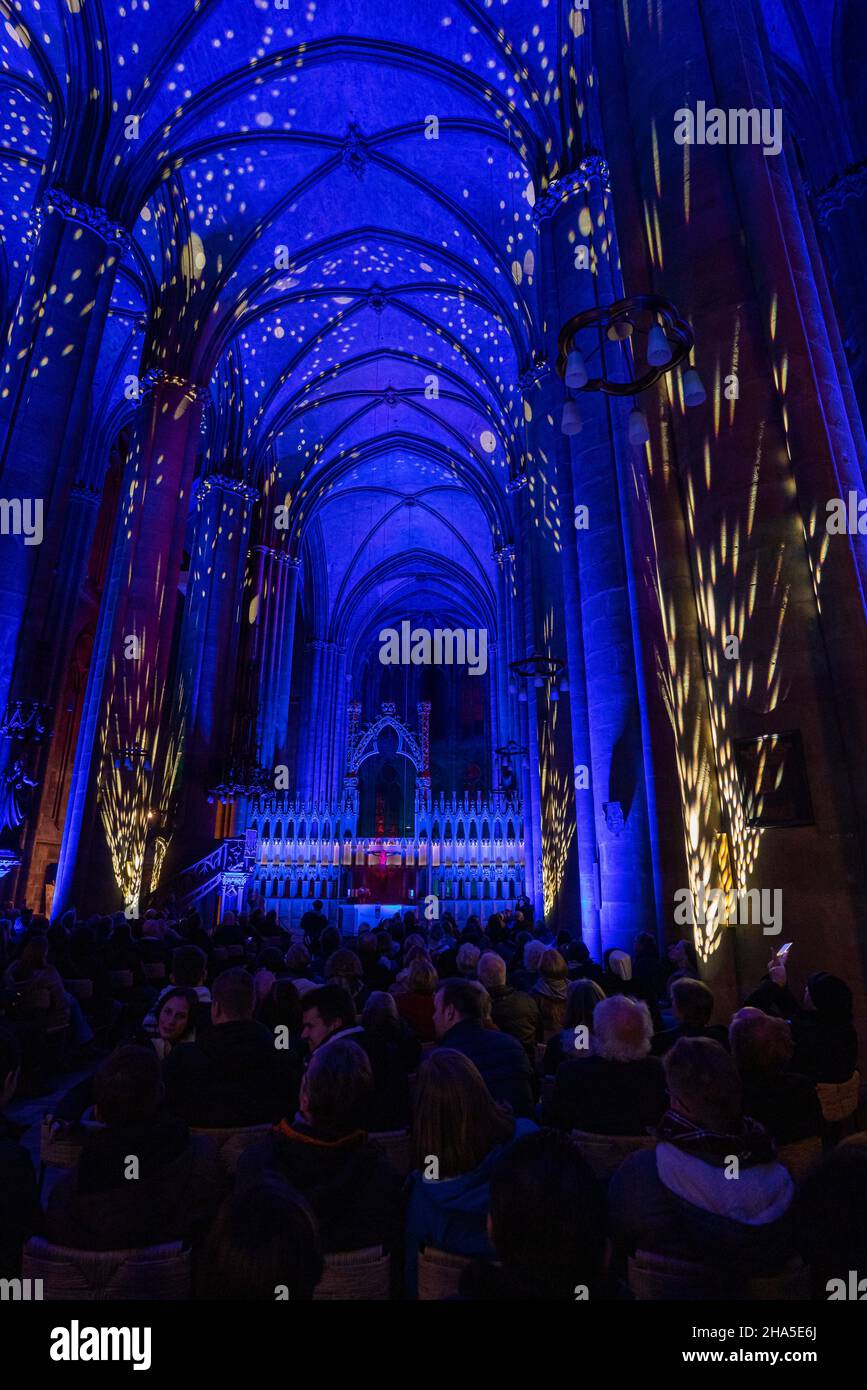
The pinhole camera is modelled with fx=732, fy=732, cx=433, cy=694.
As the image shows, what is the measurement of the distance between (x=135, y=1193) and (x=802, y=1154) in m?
2.25

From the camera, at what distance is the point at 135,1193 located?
1961 mm

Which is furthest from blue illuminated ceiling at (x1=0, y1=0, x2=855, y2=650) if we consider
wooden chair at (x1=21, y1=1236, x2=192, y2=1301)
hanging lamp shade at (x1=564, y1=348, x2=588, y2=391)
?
wooden chair at (x1=21, y1=1236, x2=192, y2=1301)

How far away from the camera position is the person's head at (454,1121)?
203 cm

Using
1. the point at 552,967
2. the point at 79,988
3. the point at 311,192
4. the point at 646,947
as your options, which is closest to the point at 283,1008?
the point at 552,967

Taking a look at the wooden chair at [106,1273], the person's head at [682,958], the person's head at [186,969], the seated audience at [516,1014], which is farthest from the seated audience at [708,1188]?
the person's head at [682,958]

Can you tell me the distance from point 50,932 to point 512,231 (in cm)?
1704

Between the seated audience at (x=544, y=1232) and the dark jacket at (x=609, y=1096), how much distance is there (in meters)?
1.35

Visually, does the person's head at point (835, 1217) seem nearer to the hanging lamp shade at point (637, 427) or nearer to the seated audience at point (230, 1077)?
the seated audience at point (230, 1077)

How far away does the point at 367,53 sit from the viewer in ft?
47.3

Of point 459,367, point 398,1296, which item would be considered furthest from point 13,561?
point 459,367

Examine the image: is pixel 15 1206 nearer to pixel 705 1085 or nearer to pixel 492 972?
pixel 705 1085

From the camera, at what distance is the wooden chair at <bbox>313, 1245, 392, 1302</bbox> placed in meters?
1.83

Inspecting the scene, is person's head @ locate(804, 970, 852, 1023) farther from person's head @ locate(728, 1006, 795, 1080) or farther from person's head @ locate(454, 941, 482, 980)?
person's head @ locate(454, 941, 482, 980)

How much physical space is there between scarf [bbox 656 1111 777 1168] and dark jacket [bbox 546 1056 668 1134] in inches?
29.2
